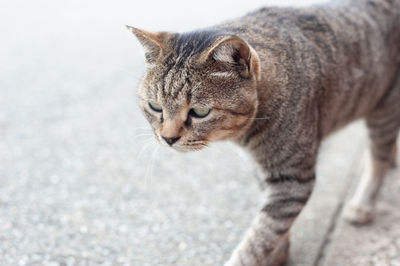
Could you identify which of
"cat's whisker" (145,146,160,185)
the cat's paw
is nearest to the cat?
the cat's paw

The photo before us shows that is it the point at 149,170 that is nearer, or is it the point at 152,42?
the point at 152,42

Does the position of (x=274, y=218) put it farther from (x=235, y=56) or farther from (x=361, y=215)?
(x=361, y=215)

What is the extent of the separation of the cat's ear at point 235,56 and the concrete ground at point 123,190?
0.49 metres

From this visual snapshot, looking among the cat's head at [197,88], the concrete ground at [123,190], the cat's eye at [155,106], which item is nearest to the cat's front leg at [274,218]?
the concrete ground at [123,190]

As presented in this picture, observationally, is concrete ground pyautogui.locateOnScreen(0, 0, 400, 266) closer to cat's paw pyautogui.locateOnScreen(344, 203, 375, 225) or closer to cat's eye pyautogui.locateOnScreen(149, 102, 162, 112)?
cat's paw pyautogui.locateOnScreen(344, 203, 375, 225)

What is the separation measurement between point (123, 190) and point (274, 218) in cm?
123

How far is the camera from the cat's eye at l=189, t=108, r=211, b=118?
1766mm

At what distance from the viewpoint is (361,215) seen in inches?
101

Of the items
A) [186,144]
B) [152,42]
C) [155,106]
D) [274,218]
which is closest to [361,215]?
[274,218]

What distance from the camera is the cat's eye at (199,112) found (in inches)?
69.5

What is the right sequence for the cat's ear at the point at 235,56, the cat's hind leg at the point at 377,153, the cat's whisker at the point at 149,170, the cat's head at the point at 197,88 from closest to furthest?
1. the cat's ear at the point at 235,56
2. the cat's head at the point at 197,88
3. the cat's hind leg at the point at 377,153
4. the cat's whisker at the point at 149,170

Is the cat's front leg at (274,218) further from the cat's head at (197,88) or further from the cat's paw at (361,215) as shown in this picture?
the cat's paw at (361,215)

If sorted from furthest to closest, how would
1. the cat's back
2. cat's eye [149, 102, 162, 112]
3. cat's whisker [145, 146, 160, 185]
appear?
cat's whisker [145, 146, 160, 185] < the cat's back < cat's eye [149, 102, 162, 112]

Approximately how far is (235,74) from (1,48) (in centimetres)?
428
